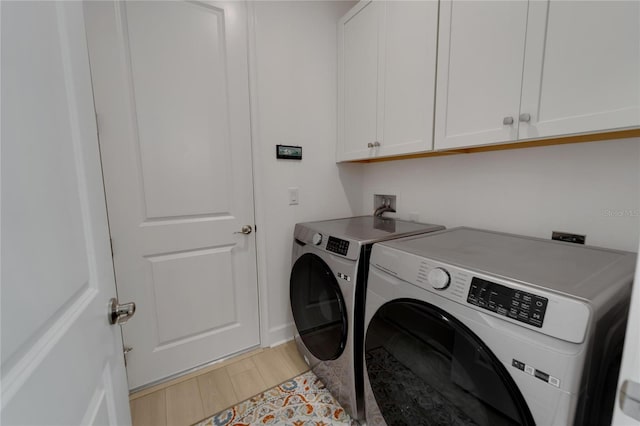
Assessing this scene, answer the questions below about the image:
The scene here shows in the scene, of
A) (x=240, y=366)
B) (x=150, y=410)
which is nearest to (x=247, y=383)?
(x=240, y=366)

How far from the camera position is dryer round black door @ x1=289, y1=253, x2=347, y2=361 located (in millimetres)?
1293

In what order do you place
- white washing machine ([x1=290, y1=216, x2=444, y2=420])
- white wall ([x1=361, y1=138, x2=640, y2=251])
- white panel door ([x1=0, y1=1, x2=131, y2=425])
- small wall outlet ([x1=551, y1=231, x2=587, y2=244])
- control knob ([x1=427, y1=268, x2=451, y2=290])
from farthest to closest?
white washing machine ([x1=290, y1=216, x2=444, y2=420]) → small wall outlet ([x1=551, y1=231, x2=587, y2=244]) → white wall ([x1=361, y1=138, x2=640, y2=251]) → control knob ([x1=427, y1=268, x2=451, y2=290]) → white panel door ([x1=0, y1=1, x2=131, y2=425])

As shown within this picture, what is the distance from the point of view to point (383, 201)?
2.00m

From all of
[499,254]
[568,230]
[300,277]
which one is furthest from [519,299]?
[300,277]

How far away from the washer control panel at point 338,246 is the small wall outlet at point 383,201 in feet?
2.60

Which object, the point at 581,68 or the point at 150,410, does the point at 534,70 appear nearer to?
the point at 581,68

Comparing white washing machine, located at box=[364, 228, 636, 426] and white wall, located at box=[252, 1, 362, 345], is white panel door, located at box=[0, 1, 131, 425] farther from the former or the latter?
white wall, located at box=[252, 1, 362, 345]

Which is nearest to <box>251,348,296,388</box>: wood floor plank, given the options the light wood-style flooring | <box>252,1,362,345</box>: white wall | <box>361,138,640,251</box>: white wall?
the light wood-style flooring

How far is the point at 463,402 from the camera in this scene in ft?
2.49

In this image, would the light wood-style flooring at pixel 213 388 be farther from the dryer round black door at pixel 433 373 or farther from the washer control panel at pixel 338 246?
the washer control panel at pixel 338 246

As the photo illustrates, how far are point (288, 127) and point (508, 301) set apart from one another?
5.15 ft

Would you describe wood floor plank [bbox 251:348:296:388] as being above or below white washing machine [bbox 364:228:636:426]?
below

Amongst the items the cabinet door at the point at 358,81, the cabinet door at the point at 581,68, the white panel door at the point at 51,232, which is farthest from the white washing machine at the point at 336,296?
the white panel door at the point at 51,232

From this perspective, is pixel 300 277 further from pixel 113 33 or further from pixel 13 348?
pixel 113 33
